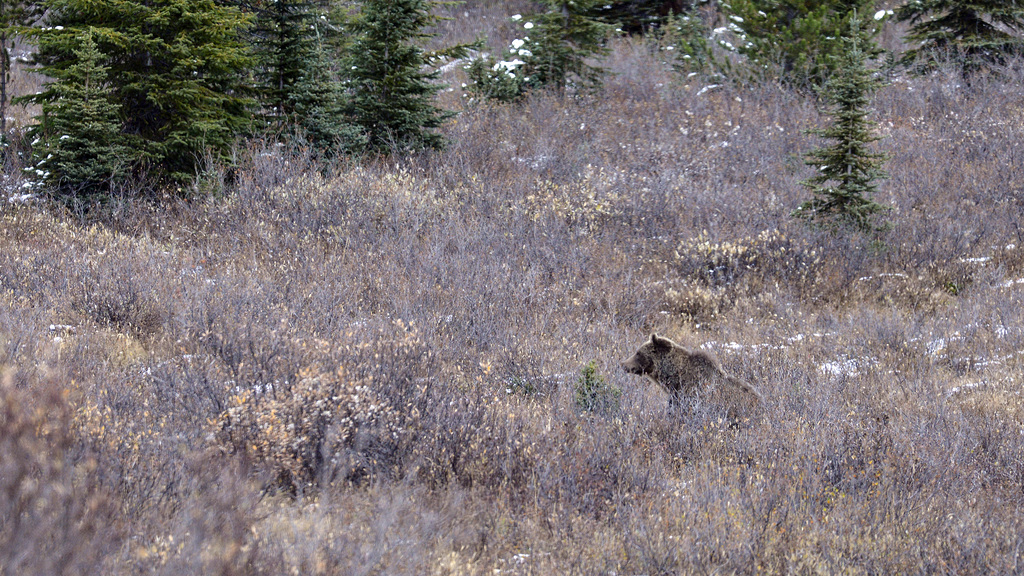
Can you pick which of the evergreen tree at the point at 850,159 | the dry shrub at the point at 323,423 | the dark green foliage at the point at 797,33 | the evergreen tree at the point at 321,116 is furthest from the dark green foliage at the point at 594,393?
the dark green foliage at the point at 797,33

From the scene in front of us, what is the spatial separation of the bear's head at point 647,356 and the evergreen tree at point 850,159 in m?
5.28

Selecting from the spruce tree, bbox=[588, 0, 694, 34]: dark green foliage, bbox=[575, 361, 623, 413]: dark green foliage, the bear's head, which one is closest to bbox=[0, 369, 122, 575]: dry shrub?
bbox=[575, 361, 623, 413]: dark green foliage

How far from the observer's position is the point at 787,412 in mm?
5402

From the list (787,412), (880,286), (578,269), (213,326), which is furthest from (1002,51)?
(213,326)

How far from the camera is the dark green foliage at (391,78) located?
12461 mm

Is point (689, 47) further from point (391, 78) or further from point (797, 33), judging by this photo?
point (391, 78)

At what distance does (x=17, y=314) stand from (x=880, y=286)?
31.2 ft

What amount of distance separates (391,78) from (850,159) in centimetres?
745

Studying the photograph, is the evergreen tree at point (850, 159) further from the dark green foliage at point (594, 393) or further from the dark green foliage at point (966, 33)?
the dark green foliage at point (966, 33)

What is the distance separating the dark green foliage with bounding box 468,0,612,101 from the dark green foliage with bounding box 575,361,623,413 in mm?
11090

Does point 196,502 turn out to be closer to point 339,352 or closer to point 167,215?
point 339,352

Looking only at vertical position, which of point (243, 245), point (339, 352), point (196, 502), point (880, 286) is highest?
point (196, 502)

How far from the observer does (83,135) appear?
10352mm

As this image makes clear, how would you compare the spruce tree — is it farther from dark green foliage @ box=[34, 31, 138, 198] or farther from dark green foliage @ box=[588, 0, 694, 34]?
dark green foliage @ box=[34, 31, 138, 198]
